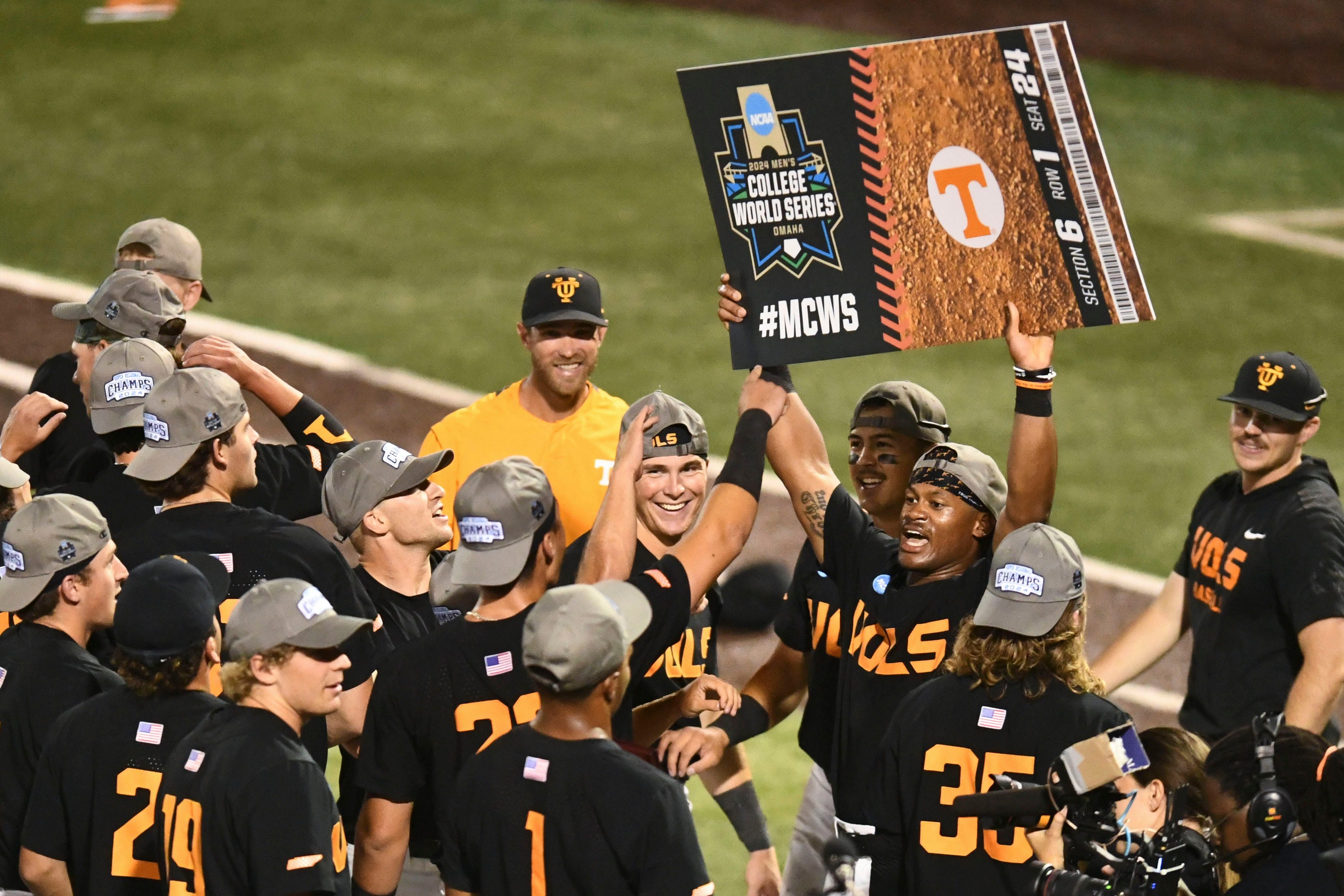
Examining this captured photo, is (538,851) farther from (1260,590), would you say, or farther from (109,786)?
(1260,590)

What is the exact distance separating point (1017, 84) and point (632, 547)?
145cm

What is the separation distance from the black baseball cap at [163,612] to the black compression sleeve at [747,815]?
215cm

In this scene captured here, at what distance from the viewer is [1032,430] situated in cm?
416

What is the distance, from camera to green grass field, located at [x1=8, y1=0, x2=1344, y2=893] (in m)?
12.5

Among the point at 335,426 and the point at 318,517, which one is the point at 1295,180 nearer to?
the point at 318,517

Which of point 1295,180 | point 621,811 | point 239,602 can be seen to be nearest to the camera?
point 621,811

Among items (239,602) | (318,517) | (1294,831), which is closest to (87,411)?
(239,602)

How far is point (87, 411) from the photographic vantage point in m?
5.70

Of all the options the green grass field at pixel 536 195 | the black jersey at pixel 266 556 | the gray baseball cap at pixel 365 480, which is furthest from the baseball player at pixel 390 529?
the green grass field at pixel 536 195

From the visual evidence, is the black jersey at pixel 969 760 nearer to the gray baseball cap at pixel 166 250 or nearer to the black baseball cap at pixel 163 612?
the black baseball cap at pixel 163 612

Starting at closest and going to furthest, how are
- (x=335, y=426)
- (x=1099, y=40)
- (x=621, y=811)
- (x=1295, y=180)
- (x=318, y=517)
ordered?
(x=621, y=811), (x=335, y=426), (x=318, y=517), (x=1295, y=180), (x=1099, y=40)

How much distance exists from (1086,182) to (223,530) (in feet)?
7.72

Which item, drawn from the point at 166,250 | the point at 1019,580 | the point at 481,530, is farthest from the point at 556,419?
the point at 1019,580

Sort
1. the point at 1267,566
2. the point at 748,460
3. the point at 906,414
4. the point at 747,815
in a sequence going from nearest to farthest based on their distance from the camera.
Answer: the point at 748,460 < the point at 906,414 < the point at 747,815 < the point at 1267,566
